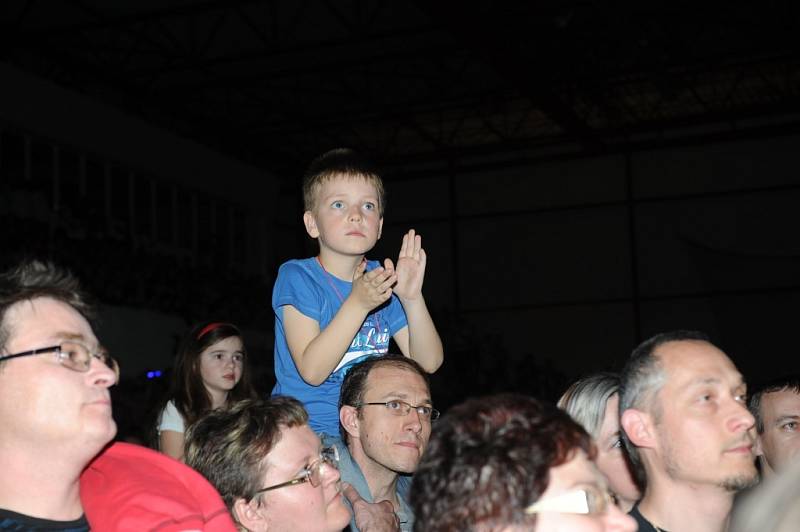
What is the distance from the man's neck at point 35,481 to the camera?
185 cm

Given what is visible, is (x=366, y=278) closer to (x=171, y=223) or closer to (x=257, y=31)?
(x=257, y=31)

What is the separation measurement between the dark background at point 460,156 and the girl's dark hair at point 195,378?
5.16 meters

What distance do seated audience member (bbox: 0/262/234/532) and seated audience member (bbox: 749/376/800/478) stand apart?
2.44 m

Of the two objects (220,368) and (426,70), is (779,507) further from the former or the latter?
(426,70)

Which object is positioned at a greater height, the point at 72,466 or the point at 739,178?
the point at 739,178

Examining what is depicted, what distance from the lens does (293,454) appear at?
97.0 inches

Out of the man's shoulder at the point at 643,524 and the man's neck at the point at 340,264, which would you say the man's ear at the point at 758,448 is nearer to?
the man's shoulder at the point at 643,524

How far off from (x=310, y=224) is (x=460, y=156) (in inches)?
563

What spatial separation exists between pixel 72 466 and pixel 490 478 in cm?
87

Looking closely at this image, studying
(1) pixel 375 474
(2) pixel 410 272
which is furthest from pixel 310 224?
(1) pixel 375 474

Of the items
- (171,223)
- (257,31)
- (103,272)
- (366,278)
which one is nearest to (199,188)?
(171,223)

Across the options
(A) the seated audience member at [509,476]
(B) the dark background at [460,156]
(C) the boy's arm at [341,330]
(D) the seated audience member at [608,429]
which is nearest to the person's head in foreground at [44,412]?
(A) the seated audience member at [509,476]

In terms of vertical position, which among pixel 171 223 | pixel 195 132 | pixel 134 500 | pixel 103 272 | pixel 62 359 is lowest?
pixel 134 500

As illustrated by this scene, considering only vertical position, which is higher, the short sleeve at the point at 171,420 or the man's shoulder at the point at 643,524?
the short sleeve at the point at 171,420
